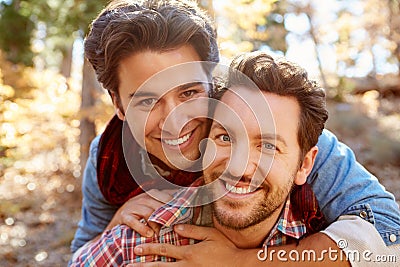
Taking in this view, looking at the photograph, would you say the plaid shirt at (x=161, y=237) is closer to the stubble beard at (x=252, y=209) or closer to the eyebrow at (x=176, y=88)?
the stubble beard at (x=252, y=209)

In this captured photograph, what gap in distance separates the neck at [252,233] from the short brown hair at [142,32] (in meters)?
0.74

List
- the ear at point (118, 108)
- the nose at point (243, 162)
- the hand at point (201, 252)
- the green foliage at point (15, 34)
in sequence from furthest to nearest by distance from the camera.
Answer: the green foliage at point (15, 34) < the ear at point (118, 108) < the hand at point (201, 252) < the nose at point (243, 162)

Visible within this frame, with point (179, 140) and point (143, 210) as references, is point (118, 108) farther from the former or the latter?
point (143, 210)

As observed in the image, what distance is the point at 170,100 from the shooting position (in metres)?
1.98

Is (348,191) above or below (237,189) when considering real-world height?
below

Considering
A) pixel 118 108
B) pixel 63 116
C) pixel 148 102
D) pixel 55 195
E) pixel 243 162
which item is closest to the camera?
pixel 243 162

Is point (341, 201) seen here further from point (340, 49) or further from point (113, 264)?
point (340, 49)

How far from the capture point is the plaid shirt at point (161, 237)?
1781 mm

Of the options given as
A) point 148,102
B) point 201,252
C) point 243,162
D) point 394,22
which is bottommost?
point 394,22

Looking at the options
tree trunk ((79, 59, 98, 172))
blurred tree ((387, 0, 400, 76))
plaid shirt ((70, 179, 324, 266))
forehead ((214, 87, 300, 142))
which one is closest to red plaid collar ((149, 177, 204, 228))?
plaid shirt ((70, 179, 324, 266))

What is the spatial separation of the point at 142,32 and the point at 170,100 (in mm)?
297

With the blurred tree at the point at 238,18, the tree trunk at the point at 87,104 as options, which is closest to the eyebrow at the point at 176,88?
the blurred tree at the point at 238,18

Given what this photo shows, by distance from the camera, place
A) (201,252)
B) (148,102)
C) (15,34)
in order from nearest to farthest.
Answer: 1. (201,252)
2. (148,102)
3. (15,34)

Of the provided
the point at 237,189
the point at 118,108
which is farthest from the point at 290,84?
the point at 118,108
